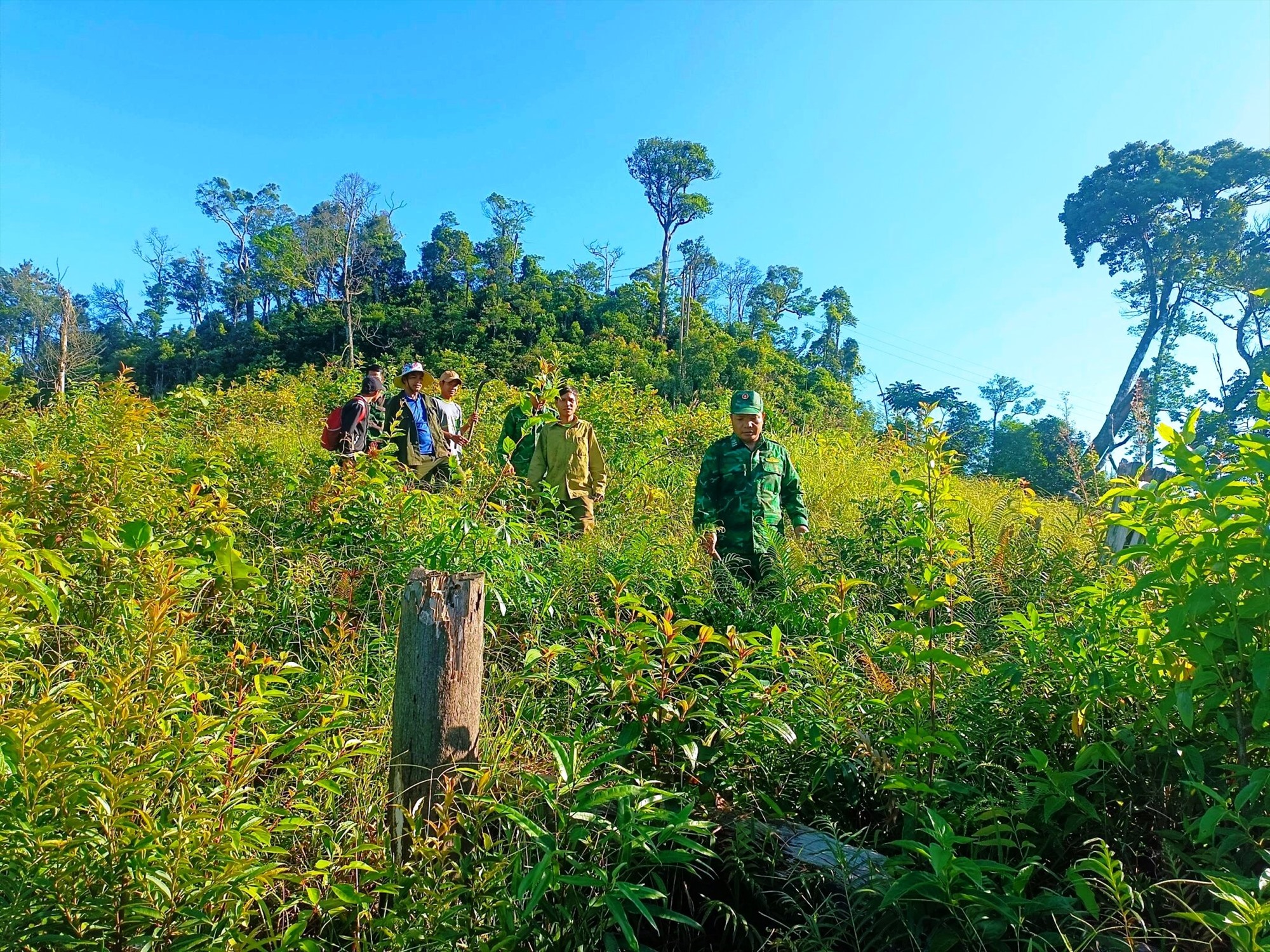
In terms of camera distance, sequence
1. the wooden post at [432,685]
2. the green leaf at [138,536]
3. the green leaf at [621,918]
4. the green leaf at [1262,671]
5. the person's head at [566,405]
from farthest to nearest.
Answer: the person's head at [566,405]
the green leaf at [138,536]
the wooden post at [432,685]
the green leaf at [1262,671]
the green leaf at [621,918]

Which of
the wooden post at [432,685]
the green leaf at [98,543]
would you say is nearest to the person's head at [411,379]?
the green leaf at [98,543]

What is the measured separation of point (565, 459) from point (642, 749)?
3162mm

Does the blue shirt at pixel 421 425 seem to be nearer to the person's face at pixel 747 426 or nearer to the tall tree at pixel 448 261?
the person's face at pixel 747 426

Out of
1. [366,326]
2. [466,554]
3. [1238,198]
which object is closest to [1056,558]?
[466,554]

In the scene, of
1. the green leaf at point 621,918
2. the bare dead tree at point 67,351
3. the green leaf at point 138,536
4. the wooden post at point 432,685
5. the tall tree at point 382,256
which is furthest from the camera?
the tall tree at point 382,256

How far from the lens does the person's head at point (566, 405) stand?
5066mm

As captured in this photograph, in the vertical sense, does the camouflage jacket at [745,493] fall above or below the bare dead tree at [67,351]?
below

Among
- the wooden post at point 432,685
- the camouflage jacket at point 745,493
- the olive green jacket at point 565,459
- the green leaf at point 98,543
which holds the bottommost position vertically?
the wooden post at point 432,685

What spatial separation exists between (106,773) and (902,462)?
15.2 feet

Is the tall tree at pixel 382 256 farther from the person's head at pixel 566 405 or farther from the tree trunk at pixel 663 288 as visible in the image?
the person's head at pixel 566 405

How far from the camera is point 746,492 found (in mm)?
3988

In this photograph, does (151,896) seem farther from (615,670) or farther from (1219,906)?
(1219,906)

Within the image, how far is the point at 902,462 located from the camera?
4.82 m

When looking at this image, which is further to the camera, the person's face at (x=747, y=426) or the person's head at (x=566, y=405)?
the person's head at (x=566, y=405)
